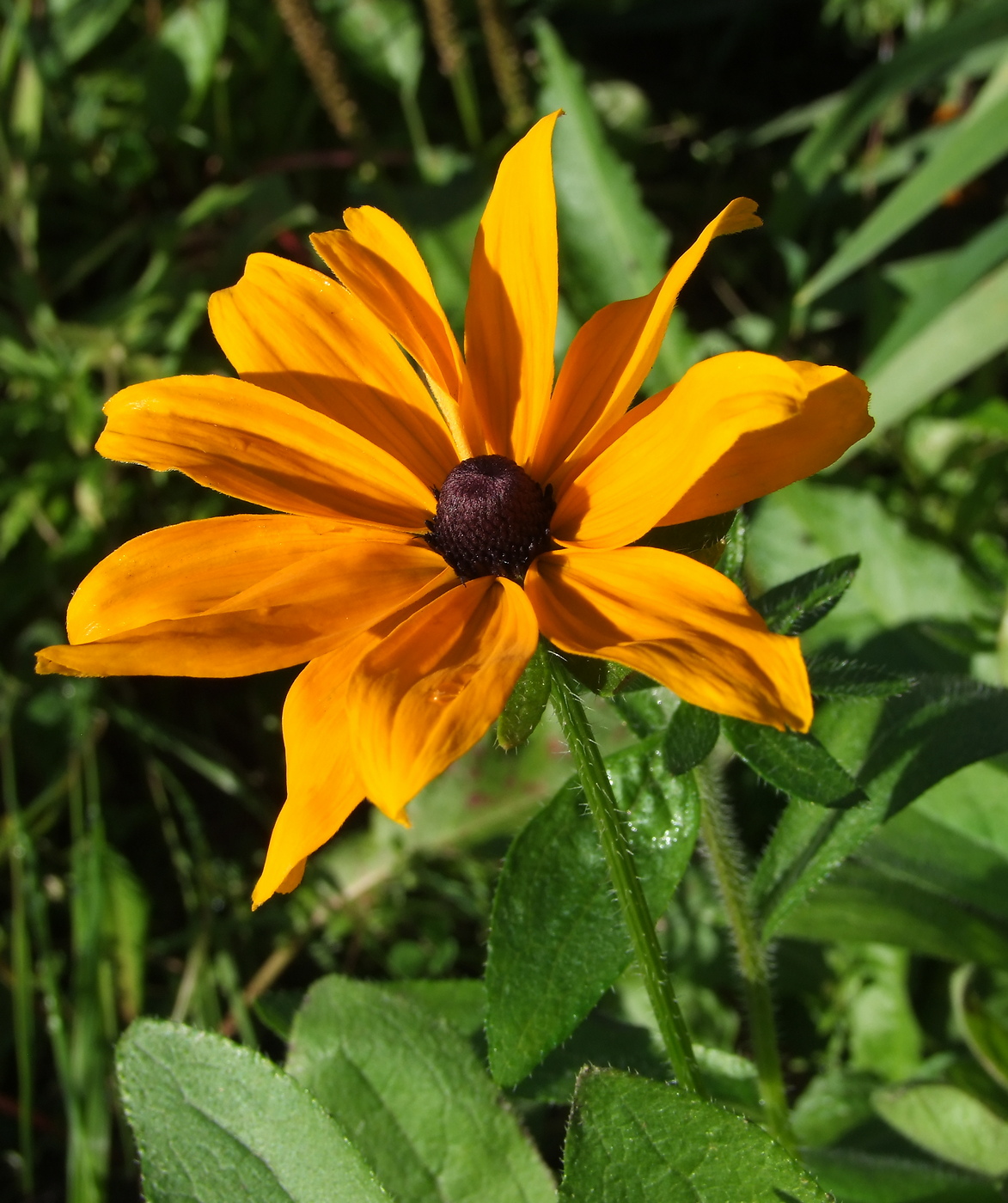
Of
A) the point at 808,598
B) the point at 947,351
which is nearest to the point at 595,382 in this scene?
the point at 808,598

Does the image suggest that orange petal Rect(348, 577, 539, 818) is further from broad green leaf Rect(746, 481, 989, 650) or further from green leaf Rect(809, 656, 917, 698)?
broad green leaf Rect(746, 481, 989, 650)

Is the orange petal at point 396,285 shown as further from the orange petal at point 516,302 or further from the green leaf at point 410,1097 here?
the green leaf at point 410,1097

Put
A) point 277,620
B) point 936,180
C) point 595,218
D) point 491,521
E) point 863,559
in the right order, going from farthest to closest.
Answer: point 595,218 < point 936,180 < point 863,559 < point 491,521 < point 277,620

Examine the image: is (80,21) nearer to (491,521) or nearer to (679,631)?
(491,521)

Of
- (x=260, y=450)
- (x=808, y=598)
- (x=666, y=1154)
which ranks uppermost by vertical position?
(x=260, y=450)

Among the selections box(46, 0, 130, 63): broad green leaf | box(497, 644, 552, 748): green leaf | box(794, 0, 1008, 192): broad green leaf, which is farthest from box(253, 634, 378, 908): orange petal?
box(46, 0, 130, 63): broad green leaf
